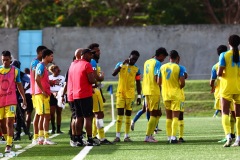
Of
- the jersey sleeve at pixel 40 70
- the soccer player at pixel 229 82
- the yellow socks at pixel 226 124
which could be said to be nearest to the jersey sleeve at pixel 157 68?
the jersey sleeve at pixel 40 70

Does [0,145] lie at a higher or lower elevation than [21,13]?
lower

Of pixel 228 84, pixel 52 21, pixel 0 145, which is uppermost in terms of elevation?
pixel 52 21

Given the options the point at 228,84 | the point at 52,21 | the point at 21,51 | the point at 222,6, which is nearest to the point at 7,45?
Result: the point at 21,51

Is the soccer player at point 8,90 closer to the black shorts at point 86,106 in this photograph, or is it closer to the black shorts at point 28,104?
the black shorts at point 86,106

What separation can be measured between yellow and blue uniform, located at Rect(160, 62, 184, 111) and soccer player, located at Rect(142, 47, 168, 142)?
35 cm

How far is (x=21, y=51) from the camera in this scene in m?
48.8

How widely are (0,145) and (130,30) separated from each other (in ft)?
91.2

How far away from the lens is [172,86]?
20.7 metres

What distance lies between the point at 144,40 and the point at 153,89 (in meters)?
27.1

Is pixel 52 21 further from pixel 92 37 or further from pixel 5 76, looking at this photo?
pixel 5 76

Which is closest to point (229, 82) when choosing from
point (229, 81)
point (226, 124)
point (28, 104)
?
point (229, 81)

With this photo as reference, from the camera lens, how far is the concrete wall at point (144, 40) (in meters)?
48.0

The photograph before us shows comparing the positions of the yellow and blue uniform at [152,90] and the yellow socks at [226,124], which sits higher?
the yellow and blue uniform at [152,90]

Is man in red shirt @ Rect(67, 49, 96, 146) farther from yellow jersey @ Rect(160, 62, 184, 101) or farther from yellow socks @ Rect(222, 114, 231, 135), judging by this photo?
yellow socks @ Rect(222, 114, 231, 135)
